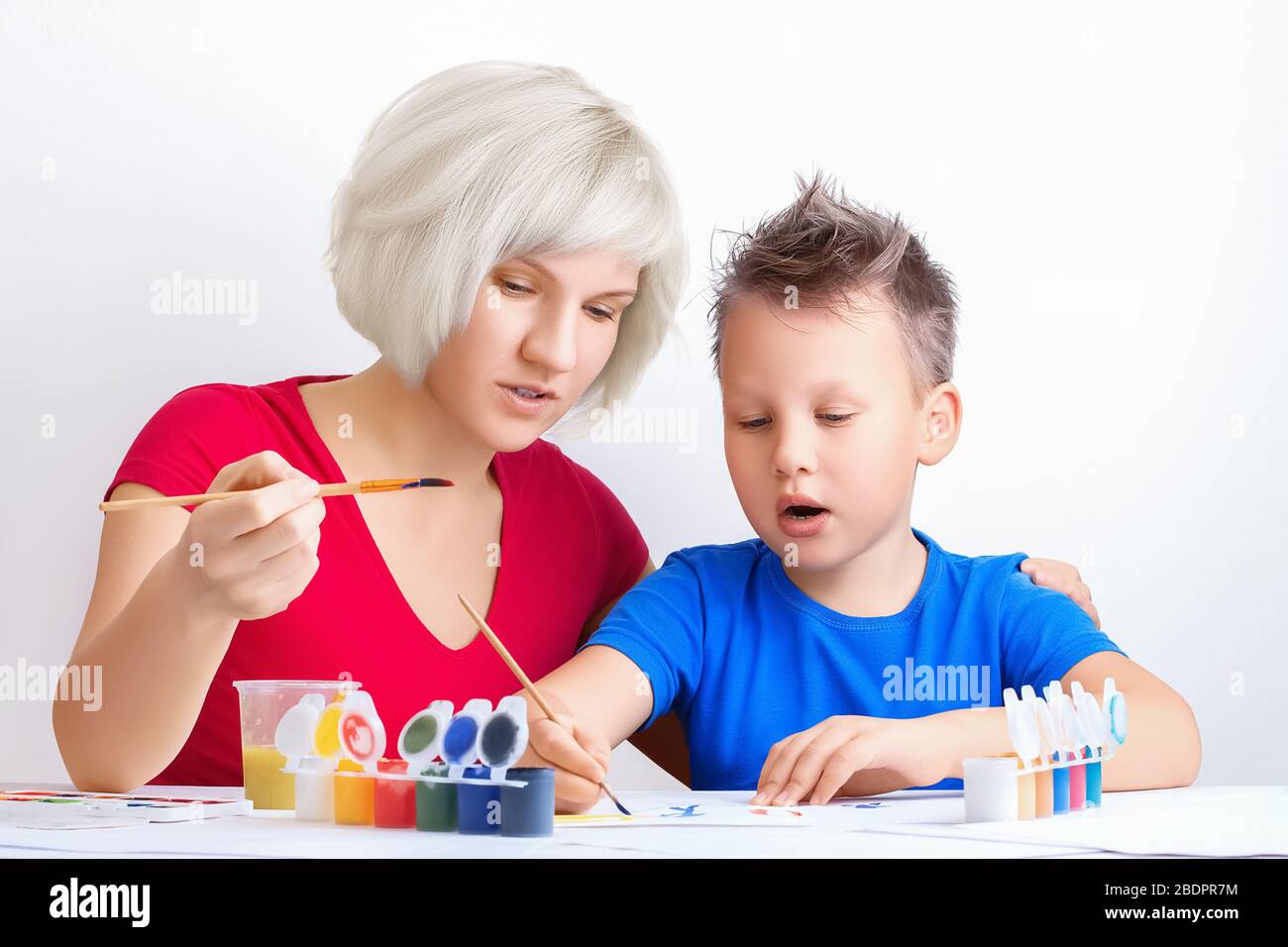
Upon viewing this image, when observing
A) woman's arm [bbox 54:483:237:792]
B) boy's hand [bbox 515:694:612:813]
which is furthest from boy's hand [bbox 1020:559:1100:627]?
woman's arm [bbox 54:483:237:792]

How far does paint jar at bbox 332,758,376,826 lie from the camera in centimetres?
91

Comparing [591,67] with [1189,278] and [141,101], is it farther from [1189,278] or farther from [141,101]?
[1189,278]

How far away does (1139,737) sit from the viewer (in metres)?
1.16

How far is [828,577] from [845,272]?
33 centimetres

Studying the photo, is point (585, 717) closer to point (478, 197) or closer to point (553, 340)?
point (553, 340)

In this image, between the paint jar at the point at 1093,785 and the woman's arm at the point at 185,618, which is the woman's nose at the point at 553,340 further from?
the paint jar at the point at 1093,785

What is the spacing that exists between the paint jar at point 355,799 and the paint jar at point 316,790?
15 millimetres

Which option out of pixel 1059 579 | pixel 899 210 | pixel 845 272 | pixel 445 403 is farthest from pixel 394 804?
pixel 899 210

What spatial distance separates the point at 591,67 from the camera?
1912mm

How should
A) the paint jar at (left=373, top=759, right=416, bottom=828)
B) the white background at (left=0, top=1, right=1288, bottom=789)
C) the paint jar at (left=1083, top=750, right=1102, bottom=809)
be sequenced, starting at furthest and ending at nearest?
the white background at (left=0, top=1, right=1288, bottom=789)
the paint jar at (left=1083, top=750, right=1102, bottom=809)
the paint jar at (left=373, top=759, right=416, bottom=828)

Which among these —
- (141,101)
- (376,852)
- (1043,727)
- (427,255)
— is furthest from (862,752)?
(141,101)

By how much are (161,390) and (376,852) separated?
1.27 meters

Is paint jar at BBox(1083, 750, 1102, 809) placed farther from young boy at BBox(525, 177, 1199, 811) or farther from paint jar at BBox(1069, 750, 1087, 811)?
young boy at BBox(525, 177, 1199, 811)

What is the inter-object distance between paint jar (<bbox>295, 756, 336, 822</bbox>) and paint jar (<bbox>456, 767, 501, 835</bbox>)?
12cm
